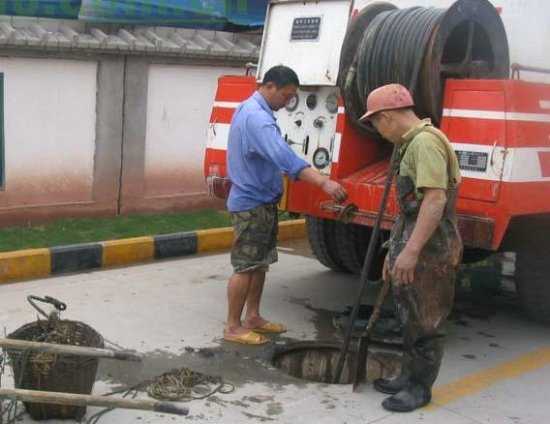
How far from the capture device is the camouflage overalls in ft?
13.1

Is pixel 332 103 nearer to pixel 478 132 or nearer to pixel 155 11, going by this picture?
pixel 478 132

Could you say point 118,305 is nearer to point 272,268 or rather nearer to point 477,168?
point 272,268

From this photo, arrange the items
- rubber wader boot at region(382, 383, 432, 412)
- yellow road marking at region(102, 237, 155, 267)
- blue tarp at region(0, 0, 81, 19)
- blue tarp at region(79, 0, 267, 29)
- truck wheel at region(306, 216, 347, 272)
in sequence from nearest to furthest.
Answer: rubber wader boot at region(382, 383, 432, 412) → truck wheel at region(306, 216, 347, 272) → yellow road marking at region(102, 237, 155, 267) → blue tarp at region(0, 0, 81, 19) → blue tarp at region(79, 0, 267, 29)

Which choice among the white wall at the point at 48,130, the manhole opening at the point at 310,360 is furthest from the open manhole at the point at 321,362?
the white wall at the point at 48,130

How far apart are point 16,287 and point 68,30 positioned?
2848 millimetres

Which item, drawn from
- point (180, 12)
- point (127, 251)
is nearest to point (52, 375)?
point (127, 251)

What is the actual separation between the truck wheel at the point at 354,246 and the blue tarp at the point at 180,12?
326 cm

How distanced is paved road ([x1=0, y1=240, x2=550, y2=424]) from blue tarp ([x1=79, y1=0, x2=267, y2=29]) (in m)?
2.55

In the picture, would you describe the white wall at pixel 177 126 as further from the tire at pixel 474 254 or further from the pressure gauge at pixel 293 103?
the tire at pixel 474 254

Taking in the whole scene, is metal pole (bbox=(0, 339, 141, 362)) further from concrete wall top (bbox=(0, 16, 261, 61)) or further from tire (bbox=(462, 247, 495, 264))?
concrete wall top (bbox=(0, 16, 261, 61))

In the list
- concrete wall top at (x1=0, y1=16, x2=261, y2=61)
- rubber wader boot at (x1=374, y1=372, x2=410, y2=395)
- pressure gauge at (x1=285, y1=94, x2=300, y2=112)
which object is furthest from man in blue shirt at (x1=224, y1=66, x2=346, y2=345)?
concrete wall top at (x1=0, y1=16, x2=261, y2=61)

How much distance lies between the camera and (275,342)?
16.8 feet

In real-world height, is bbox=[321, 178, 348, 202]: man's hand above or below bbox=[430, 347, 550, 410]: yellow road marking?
above

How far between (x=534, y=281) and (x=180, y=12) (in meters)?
4.77
